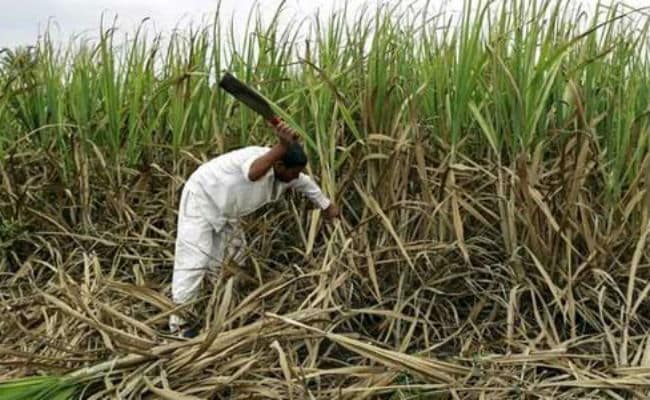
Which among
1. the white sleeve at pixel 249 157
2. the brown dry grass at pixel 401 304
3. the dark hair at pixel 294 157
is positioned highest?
the dark hair at pixel 294 157

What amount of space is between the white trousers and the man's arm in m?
0.33

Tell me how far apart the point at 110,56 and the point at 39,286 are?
45.1 inches

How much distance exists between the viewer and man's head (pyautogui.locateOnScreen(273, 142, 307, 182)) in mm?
3100

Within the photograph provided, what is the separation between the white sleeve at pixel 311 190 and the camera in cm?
319

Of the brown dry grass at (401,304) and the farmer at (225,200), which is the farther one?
the farmer at (225,200)

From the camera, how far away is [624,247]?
10.1 ft

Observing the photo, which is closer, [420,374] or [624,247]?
[420,374]

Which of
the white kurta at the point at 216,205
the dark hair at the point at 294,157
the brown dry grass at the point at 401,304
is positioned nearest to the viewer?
the brown dry grass at the point at 401,304

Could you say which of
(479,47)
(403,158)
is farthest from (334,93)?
(479,47)

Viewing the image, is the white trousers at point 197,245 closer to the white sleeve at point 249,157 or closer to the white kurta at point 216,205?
the white kurta at point 216,205

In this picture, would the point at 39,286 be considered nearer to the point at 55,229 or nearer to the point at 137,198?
the point at 55,229

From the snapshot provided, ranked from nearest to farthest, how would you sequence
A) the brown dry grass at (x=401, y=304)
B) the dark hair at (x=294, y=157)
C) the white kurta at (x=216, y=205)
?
the brown dry grass at (x=401, y=304) < the dark hair at (x=294, y=157) < the white kurta at (x=216, y=205)

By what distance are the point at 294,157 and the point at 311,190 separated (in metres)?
0.16

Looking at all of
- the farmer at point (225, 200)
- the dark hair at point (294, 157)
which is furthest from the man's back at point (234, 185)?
the dark hair at point (294, 157)
